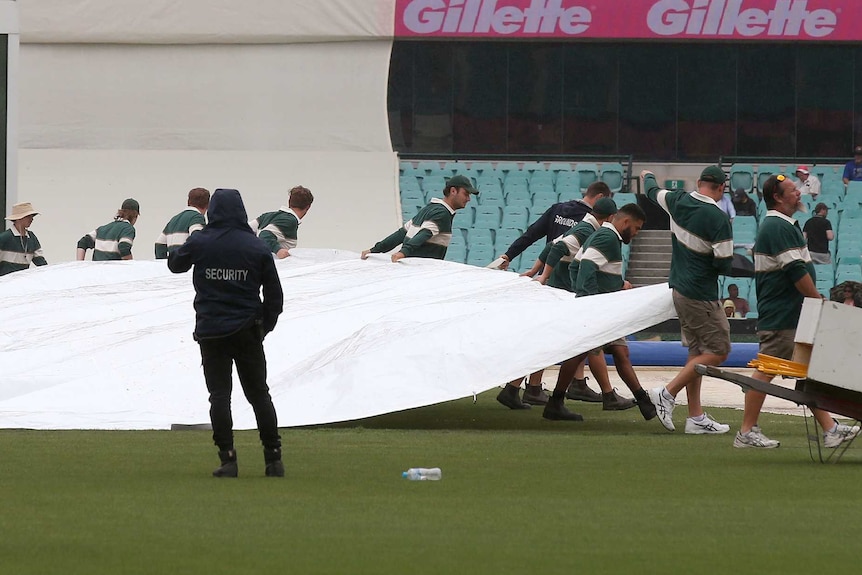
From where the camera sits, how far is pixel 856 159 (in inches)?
1211

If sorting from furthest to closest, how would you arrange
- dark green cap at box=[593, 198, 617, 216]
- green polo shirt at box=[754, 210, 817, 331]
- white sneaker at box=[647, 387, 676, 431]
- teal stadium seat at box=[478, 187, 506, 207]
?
→ teal stadium seat at box=[478, 187, 506, 207] < dark green cap at box=[593, 198, 617, 216] < white sneaker at box=[647, 387, 676, 431] < green polo shirt at box=[754, 210, 817, 331]

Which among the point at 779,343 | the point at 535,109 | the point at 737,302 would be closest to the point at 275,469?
the point at 779,343

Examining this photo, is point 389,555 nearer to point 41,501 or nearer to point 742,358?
point 41,501

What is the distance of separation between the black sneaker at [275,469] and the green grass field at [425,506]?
13 centimetres

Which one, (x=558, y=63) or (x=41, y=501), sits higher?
(x=558, y=63)

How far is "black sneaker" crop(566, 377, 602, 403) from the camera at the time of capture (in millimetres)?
15531

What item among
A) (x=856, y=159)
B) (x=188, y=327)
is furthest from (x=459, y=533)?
(x=856, y=159)

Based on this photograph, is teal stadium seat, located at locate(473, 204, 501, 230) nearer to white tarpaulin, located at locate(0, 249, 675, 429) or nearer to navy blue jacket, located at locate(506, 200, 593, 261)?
navy blue jacket, located at locate(506, 200, 593, 261)

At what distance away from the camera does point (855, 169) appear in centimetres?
3081

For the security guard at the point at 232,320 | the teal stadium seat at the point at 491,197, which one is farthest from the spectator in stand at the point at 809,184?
the security guard at the point at 232,320

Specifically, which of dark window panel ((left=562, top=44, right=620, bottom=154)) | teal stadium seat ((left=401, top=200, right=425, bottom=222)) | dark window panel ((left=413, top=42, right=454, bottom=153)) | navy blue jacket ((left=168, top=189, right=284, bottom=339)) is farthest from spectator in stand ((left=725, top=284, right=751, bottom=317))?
navy blue jacket ((left=168, top=189, right=284, bottom=339))

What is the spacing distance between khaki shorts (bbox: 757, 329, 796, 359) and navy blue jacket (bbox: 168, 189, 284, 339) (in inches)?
147

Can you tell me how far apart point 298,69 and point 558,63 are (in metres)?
5.55

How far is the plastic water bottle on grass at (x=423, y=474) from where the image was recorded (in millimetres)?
8859
